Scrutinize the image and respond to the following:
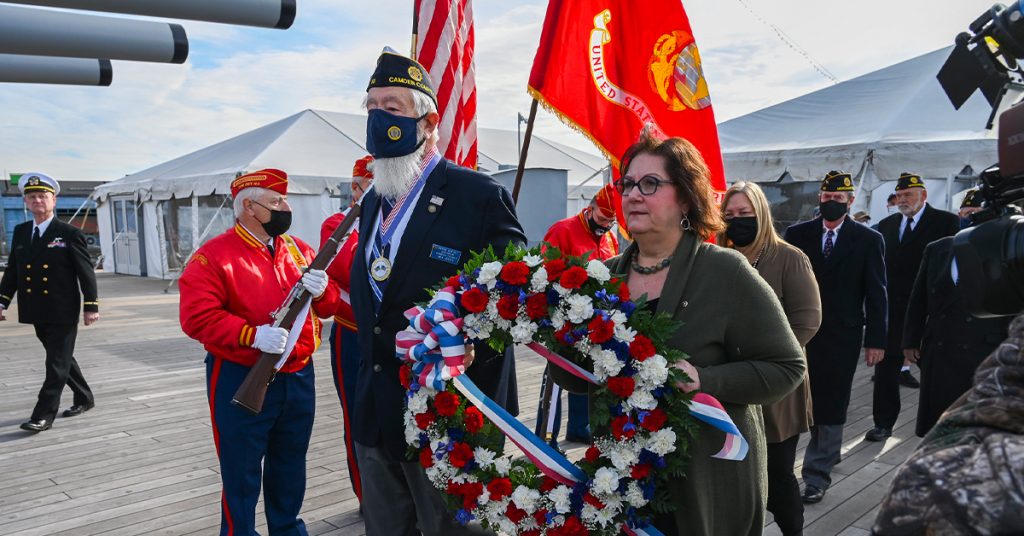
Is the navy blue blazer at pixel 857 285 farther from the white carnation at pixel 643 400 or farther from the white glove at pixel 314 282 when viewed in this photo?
the white glove at pixel 314 282

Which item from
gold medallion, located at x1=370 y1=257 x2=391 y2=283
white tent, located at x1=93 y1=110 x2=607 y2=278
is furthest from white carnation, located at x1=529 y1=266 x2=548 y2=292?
white tent, located at x1=93 y1=110 x2=607 y2=278

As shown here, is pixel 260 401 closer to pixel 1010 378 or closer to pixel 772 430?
pixel 772 430

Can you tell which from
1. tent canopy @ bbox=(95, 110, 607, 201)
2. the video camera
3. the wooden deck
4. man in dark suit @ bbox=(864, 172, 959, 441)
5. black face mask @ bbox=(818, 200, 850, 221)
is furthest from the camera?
tent canopy @ bbox=(95, 110, 607, 201)

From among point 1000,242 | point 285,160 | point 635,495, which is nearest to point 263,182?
point 635,495

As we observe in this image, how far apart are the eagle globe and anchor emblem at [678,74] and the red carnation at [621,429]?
10.3ft

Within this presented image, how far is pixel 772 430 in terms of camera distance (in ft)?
10.2

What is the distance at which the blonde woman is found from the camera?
3.11m

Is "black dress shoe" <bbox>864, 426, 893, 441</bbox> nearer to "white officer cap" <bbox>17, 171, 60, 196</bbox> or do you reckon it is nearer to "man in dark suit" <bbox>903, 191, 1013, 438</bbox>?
"man in dark suit" <bbox>903, 191, 1013, 438</bbox>

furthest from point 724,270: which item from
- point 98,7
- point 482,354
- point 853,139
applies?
point 853,139

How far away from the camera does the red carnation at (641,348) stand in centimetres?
181

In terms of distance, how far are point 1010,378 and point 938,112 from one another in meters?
12.1

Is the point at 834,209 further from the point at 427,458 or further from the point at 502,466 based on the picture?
the point at 427,458

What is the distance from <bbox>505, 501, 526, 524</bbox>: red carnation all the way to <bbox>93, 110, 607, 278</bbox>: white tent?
1248 cm

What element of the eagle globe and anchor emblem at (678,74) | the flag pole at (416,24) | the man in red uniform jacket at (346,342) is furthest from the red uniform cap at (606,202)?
the man in red uniform jacket at (346,342)
